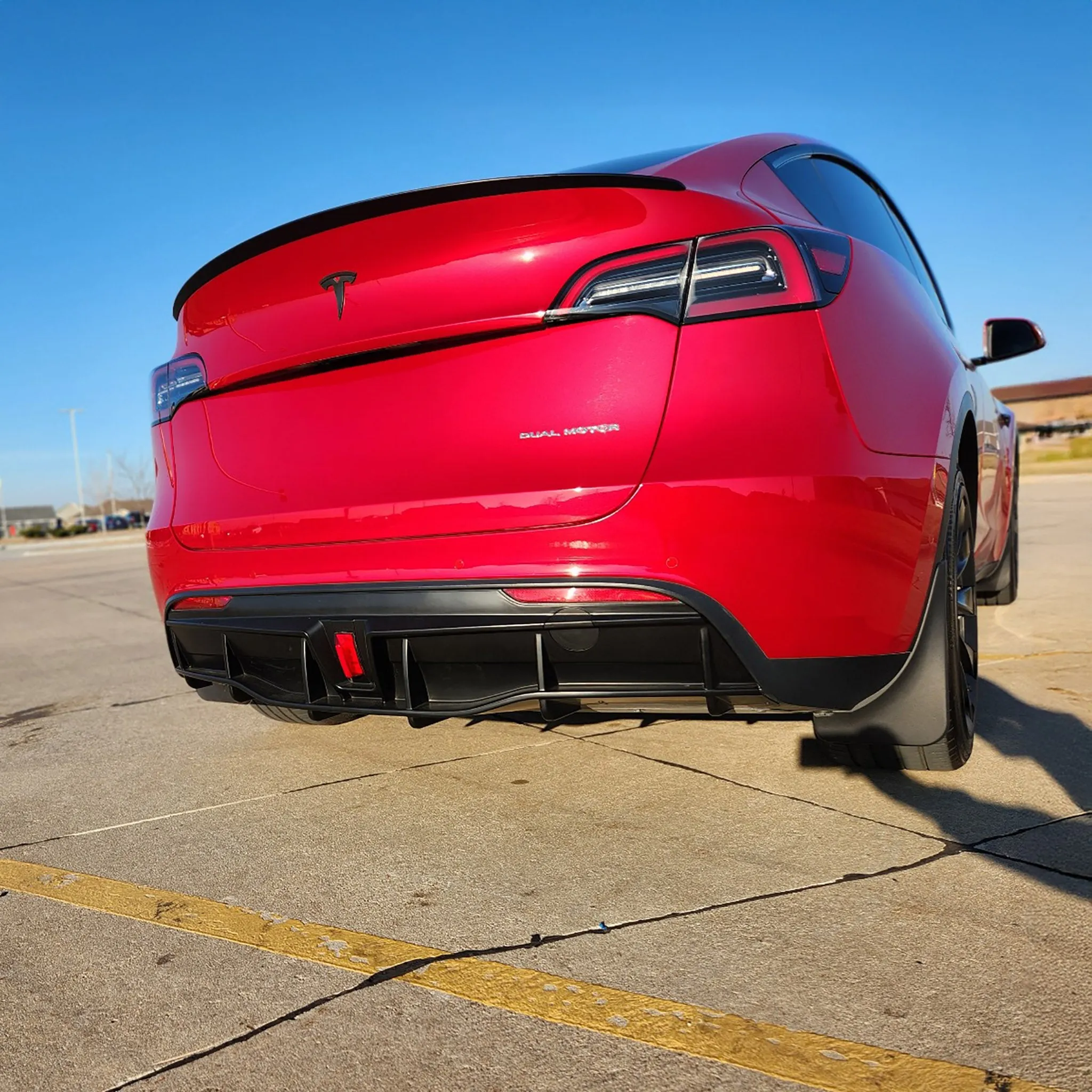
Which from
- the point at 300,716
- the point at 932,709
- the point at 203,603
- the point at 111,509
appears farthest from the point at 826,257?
the point at 111,509

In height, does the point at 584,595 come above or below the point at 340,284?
below

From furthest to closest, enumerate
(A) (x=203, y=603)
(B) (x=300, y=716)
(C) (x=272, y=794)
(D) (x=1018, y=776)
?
(B) (x=300, y=716)
(C) (x=272, y=794)
(D) (x=1018, y=776)
(A) (x=203, y=603)

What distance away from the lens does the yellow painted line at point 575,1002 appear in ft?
5.30

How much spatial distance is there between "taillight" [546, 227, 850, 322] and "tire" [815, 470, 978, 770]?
0.80 meters

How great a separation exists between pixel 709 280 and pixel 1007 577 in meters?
4.43

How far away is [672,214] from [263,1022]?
1.78 metres

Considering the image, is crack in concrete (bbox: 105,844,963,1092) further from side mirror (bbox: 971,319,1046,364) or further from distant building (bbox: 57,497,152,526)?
distant building (bbox: 57,497,152,526)

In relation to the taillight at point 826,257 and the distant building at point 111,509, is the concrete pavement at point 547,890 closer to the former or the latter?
the taillight at point 826,257

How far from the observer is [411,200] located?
8.21 feet

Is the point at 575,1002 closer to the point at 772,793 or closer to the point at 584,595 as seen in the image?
the point at 584,595

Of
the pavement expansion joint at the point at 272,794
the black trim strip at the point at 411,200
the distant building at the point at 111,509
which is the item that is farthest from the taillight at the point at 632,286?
the distant building at the point at 111,509

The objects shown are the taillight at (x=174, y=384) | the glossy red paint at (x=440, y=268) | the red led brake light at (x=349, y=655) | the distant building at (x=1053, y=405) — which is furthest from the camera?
the distant building at (x=1053, y=405)

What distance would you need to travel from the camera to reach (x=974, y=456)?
3467mm

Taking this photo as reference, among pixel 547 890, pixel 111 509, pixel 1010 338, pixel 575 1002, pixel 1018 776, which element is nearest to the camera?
pixel 575 1002
